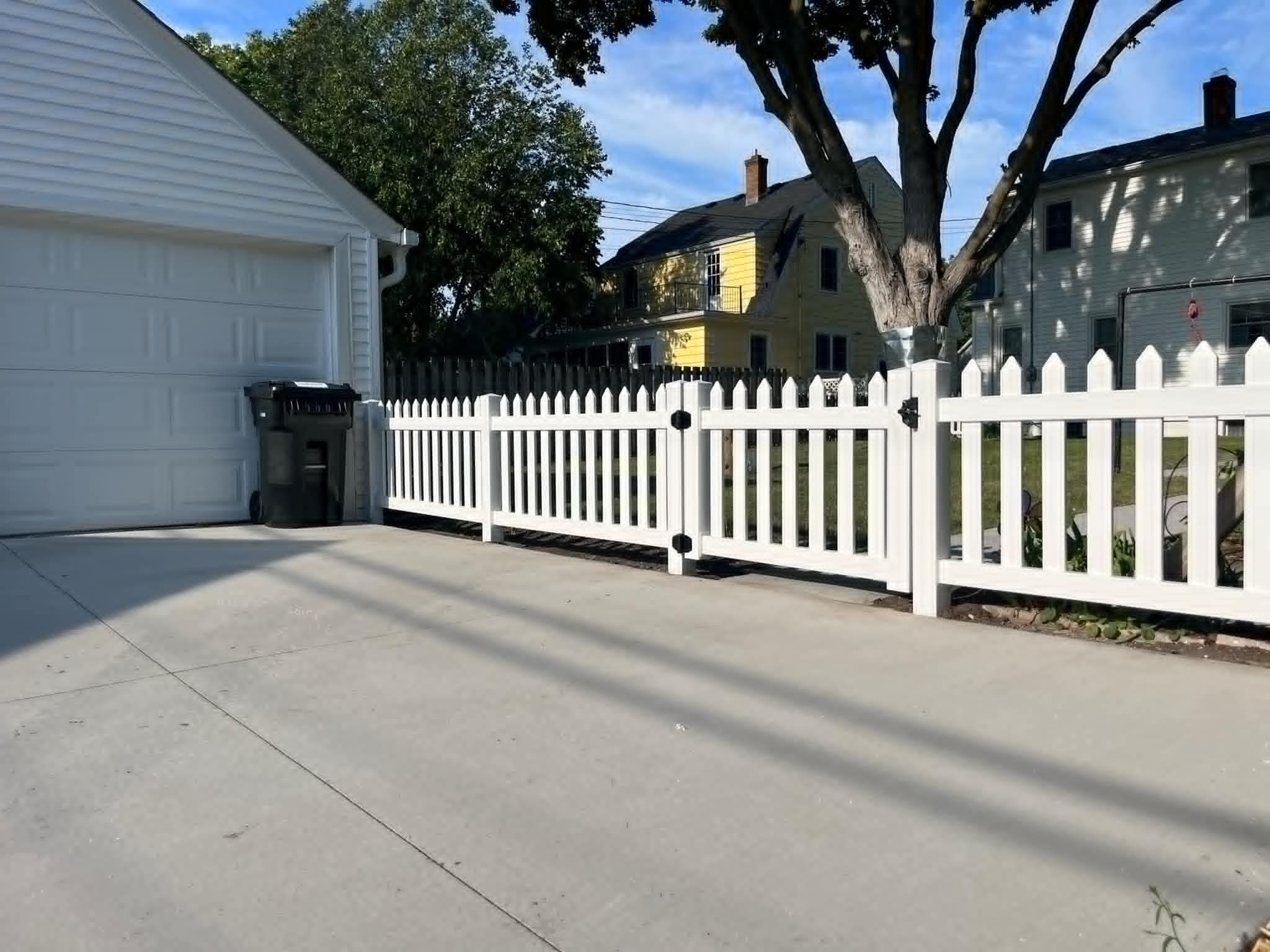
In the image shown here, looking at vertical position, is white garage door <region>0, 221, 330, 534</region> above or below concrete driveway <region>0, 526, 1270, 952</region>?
above

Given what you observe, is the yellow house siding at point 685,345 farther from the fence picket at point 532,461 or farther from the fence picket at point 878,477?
the fence picket at point 878,477

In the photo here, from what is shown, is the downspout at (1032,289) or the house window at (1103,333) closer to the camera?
the house window at (1103,333)

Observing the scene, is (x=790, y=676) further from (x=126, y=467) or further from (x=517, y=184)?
(x=517, y=184)

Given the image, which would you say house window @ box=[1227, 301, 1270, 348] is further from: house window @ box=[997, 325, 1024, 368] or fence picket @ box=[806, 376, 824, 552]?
fence picket @ box=[806, 376, 824, 552]

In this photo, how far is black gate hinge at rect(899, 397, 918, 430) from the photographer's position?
4645 mm

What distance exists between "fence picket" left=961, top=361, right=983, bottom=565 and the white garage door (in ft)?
22.9

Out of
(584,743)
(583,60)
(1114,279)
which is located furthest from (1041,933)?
(1114,279)

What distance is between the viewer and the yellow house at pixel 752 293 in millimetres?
28000

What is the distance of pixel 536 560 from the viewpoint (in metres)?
6.59

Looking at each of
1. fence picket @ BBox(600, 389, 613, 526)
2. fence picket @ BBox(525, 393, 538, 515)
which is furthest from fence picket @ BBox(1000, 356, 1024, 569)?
fence picket @ BBox(525, 393, 538, 515)

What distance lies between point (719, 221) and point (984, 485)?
22.1 m

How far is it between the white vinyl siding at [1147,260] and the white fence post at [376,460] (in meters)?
15.0

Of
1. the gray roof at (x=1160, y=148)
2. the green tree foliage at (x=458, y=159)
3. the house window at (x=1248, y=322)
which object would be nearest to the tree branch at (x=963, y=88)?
the gray roof at (x=1160, y=148)

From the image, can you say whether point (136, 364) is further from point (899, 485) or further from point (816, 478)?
point (899, 485)
